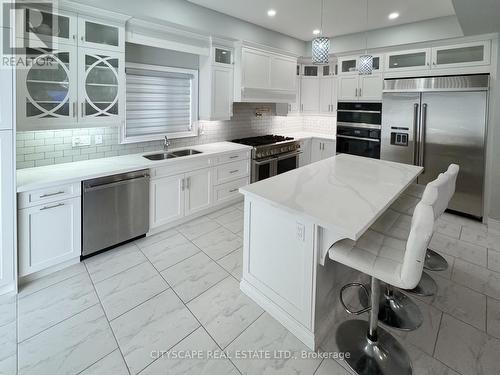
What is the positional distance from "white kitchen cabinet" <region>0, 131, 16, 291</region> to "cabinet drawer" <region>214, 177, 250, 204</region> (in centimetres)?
239

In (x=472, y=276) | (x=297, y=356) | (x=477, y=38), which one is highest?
(x=477, y=38)

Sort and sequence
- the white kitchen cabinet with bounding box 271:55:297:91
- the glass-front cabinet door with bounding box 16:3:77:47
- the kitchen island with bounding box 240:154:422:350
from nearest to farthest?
the kitchen island with bounding box 240:154:422:350, the glass-front cabinet door with bounding box 16:3:77:47, the white kitchen cabinet with bounding box 271:55:297:91

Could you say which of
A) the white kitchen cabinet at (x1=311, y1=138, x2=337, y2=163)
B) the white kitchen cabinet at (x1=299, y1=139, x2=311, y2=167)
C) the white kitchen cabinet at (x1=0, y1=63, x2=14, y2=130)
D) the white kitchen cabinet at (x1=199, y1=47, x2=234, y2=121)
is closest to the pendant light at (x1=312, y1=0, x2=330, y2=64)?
the white kitchen cabinet at (x1=199, y1=47, x2=234, y2=121)

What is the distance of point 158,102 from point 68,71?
1345 millimetres

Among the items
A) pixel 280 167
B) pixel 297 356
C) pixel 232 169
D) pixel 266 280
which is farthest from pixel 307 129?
pixel 297 356

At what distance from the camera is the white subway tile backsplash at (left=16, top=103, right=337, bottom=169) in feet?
9.46

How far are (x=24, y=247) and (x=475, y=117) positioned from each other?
210 inches

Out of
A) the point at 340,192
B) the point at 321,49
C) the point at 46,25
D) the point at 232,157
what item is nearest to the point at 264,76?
the point at 232,157

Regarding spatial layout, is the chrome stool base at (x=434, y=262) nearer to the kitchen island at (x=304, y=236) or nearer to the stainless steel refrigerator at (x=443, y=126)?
the kitchen island at (x=304, y=236)

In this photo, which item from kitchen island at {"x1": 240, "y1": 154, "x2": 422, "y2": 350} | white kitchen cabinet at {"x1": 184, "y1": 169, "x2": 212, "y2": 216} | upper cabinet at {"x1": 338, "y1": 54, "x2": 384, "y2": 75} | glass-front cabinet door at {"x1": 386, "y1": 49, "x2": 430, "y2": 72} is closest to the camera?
kitchen island at {"x1": 240, "y1": 154, "x2": 422, "y2": 350}

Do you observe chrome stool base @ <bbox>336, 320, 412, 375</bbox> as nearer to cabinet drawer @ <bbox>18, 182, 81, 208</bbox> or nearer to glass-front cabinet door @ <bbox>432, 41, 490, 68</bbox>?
cabinet drawer @ <bbox>18, 182, 81, 208</bbox>

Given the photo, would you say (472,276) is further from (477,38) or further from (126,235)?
(126,235)

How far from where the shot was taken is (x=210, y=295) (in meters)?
2.45

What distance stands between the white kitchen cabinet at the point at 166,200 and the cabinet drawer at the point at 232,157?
72 centimetres
